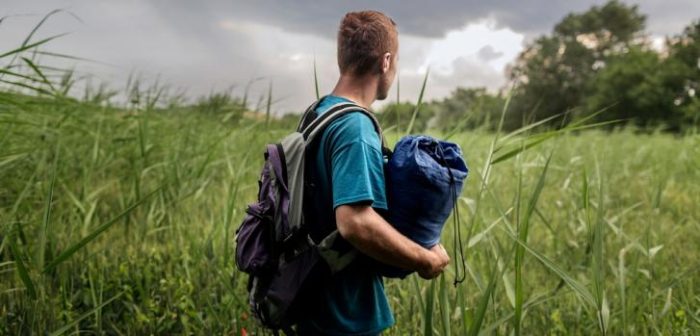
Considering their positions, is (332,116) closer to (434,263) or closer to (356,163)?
(356,163)

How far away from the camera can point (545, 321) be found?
2812mm

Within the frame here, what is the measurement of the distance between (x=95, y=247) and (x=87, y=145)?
1632mm

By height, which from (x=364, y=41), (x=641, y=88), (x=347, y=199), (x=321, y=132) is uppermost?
(x=641, y=88)

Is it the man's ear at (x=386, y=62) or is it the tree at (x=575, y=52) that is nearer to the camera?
the man's ear at (x=386, y=62)

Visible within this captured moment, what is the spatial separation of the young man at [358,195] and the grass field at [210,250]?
0.63 ft

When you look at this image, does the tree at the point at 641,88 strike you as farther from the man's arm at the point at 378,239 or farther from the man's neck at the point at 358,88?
the man's arm at the point at 378,239

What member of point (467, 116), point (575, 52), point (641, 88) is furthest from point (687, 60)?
point (467, 116)

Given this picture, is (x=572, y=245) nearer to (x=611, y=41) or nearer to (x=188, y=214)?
(x=188, y=214)

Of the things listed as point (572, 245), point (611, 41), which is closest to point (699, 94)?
point (611, 41)

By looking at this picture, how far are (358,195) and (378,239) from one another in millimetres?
132

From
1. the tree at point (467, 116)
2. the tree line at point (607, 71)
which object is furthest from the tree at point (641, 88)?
the tree at point (467, 116)

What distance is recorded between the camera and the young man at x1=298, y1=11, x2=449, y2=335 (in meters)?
1.51

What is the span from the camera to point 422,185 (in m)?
1.54

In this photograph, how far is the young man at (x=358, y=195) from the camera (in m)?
1.51
